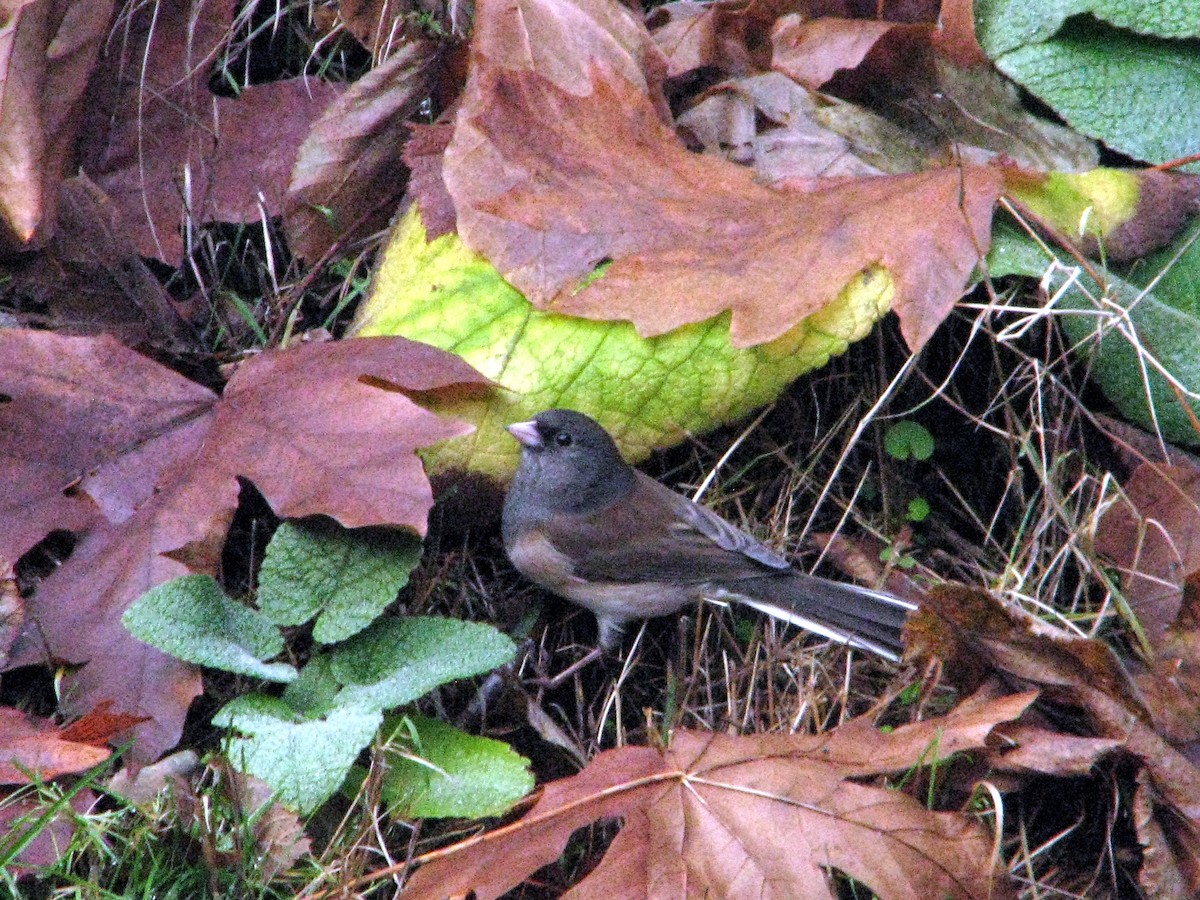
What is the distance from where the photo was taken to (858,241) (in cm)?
245

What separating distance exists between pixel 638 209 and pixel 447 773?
44.2 inches

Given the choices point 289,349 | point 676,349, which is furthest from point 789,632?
point 289,349

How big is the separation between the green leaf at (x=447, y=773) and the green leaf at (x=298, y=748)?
0.30ft

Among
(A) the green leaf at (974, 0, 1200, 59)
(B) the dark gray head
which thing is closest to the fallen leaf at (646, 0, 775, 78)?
(A) the green leaf at (974, 0, 1200, 59)

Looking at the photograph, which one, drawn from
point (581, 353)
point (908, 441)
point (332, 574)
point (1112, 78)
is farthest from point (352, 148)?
point (1112, 78)

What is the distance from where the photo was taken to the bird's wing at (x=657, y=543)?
2705 millimetres

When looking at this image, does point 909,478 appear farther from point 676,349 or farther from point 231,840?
point 231,840

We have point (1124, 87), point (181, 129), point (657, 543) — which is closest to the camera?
point (1124, 87)

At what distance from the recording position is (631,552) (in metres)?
2.85

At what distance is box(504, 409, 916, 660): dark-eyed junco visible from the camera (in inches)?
101

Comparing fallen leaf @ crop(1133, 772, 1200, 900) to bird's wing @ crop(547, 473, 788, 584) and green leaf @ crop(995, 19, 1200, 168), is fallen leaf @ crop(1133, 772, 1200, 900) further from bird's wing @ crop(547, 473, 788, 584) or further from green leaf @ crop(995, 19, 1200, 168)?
green leaf @ crop(995, 19, 1200, 168)

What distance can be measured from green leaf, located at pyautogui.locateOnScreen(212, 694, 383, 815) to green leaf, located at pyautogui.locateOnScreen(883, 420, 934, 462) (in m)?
1.24

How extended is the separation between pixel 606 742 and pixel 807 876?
0.63 meters

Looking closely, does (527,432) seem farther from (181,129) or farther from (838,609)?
(181,129)
